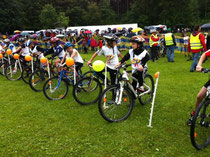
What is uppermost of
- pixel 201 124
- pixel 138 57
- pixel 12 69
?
pixel 138 57

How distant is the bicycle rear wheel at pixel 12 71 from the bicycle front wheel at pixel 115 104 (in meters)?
6.36

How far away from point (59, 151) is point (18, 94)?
14.8 feet

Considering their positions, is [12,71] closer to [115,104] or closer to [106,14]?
[115,104]

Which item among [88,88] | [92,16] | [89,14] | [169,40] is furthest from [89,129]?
[89,14]

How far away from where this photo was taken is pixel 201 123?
3770 millimetres

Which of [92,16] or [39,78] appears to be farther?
[92,16]

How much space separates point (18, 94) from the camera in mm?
7457

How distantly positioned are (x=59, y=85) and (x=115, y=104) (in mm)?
2528

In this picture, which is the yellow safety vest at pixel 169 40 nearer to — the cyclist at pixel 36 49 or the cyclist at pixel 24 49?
the cyclist at pixel 36 49

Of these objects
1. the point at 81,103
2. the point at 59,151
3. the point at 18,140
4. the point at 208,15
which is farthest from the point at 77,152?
the point at 208,15

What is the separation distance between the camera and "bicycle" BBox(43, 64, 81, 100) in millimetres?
6391

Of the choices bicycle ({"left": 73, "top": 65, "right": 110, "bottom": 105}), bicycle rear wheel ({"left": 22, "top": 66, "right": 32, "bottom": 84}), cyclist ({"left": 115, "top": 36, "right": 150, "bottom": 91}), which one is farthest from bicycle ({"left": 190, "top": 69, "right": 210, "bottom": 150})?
bicycle rear wheel ({"left": 22, "top": 66, "right": 32, "bottom": 84})

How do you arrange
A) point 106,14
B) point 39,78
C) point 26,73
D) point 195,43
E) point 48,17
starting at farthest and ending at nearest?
point 106,14, point 48,17, point 195,43, point 26,73, point 39,78

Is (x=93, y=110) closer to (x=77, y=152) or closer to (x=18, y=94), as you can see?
(x=77, y=152)
